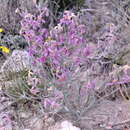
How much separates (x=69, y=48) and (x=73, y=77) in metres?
0.27

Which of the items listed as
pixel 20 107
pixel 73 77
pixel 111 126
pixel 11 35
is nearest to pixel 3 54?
pixel 11 35

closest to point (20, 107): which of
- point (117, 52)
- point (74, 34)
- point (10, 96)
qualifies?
point (10, 96)

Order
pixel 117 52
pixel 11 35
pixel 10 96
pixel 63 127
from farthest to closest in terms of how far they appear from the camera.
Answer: pixel 11 35, pixel 117 52, pixel 10 96, pixel 63 127

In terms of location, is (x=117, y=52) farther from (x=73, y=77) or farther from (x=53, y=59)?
(x=53, y=59)

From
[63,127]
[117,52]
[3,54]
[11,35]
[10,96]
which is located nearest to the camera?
[63,127]

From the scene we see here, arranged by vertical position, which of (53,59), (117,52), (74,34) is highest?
(74,34)

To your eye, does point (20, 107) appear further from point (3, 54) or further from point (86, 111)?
point (3, 54)

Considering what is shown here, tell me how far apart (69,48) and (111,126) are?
0.79 meters

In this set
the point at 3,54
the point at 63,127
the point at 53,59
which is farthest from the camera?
the point at 3,54

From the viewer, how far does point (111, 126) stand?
112 inches

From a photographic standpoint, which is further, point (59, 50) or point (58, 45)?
point (58, 45)

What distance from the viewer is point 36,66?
9.34ft

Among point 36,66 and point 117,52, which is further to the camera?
point 117,52

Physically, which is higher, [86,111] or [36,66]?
[36,66]
